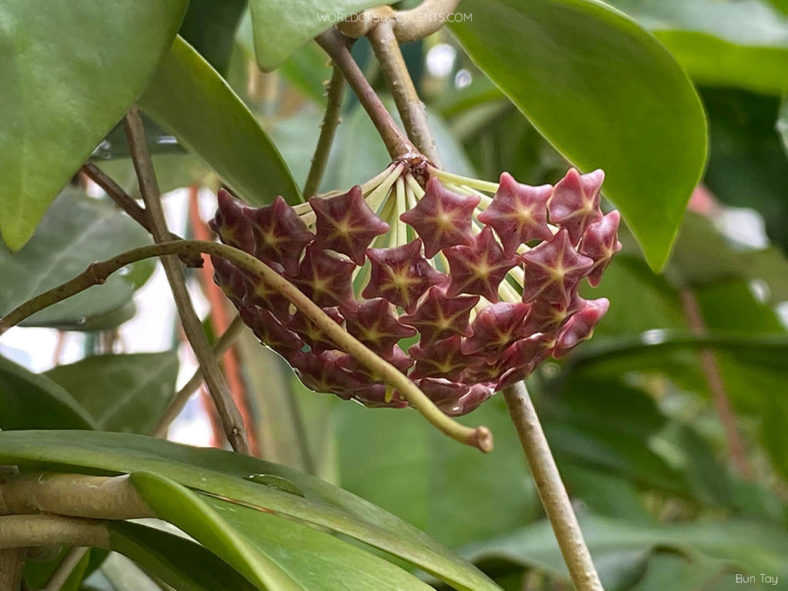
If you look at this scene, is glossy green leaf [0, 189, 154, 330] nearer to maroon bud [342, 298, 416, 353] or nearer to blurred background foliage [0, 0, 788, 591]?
blurred background foliage [0, 0, 788, 591]

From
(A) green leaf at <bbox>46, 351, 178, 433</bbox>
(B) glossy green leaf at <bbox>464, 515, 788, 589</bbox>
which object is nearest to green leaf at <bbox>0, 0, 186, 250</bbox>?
(A) green leaf at <bbox>46, 351, 178, 433</bbox>

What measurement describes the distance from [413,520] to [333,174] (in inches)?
12.2

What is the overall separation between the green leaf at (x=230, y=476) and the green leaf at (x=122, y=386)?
0.68 feet

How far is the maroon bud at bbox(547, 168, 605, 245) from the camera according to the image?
34cm

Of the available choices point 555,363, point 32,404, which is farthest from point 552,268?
point 555,363

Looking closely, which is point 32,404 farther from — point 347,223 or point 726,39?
point 726,39

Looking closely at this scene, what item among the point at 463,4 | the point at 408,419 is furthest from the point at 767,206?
the point at 463,4

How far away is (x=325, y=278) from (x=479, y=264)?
0.06 meters

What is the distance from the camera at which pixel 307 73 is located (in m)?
1.09

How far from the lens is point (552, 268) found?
1.12 feet

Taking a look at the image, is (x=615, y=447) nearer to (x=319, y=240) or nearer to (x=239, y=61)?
(x=239, y=61)

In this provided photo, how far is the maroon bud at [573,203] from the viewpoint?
0.34 metres

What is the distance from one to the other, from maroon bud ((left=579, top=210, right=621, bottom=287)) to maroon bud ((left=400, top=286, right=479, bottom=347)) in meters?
0.05

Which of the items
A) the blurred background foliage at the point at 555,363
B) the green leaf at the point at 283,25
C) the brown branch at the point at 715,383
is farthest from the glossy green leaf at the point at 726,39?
the green leaf at the point at 283,25
